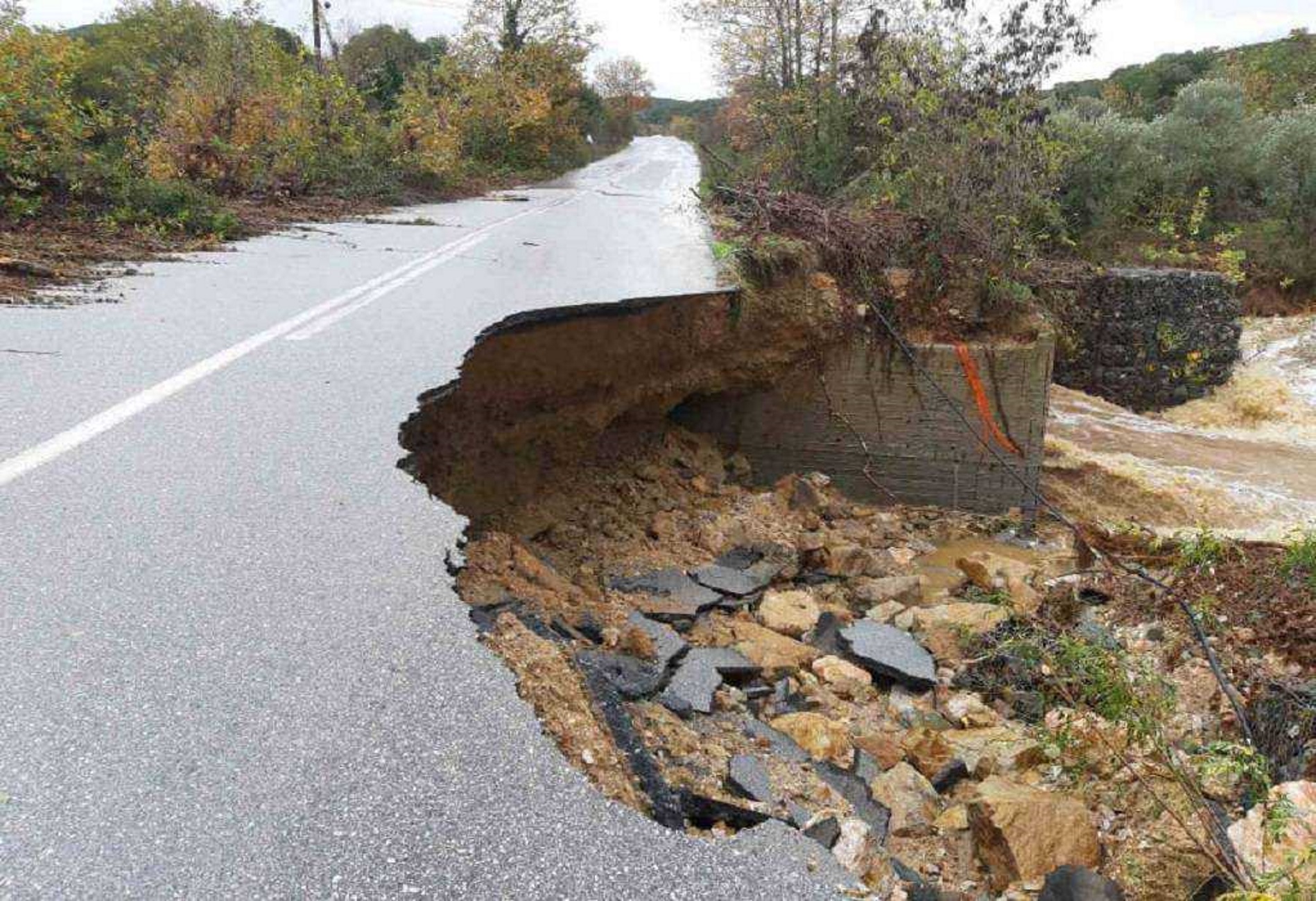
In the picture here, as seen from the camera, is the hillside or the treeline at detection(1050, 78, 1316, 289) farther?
the hillside

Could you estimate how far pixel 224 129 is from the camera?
46.1 feet

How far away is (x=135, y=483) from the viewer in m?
3.54

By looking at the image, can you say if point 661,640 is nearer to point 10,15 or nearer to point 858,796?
point 858,796

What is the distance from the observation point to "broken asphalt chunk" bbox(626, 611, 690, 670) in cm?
394

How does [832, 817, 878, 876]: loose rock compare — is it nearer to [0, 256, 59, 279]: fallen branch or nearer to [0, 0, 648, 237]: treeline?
[0, 256, 59, 279]: fallen branch

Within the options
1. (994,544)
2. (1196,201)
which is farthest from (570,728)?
(1196,201)

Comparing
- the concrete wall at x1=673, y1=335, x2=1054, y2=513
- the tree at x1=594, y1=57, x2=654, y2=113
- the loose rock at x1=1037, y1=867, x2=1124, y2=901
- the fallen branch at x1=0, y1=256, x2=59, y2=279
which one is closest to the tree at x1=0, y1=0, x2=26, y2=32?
the fallen branch at x1=0, y1=256, x2=59, y2=279

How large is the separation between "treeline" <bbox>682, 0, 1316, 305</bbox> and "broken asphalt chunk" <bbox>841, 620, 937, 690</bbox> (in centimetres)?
469

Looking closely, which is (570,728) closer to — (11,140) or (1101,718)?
(1101,718)

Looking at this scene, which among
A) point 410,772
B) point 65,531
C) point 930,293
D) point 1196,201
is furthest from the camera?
point 1196,201

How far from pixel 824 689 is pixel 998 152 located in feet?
20.9

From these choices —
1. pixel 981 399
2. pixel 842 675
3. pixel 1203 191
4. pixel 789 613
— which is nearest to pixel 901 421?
pixel 981 399

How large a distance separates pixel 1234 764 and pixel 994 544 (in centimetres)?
587

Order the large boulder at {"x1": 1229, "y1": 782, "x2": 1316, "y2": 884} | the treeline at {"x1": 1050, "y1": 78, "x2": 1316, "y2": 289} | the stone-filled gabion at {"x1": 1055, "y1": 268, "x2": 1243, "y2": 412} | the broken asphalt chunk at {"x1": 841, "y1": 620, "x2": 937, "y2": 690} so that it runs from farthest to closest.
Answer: the treeline at {"x1": 1050, "y1": 78, "x2": 1316, "y2": 289}
the stone-filled gabion at {"x1": 1055, "y1": 268, "x2": 1243, "y2": 412}
the broken asphalt chunk at {"x1": 841, "y1": 620, "x2": 937, "y2": 690}
the large boulder at {"x1": 1229, "y1": 782, "x2": 1316, "y2": 884}
